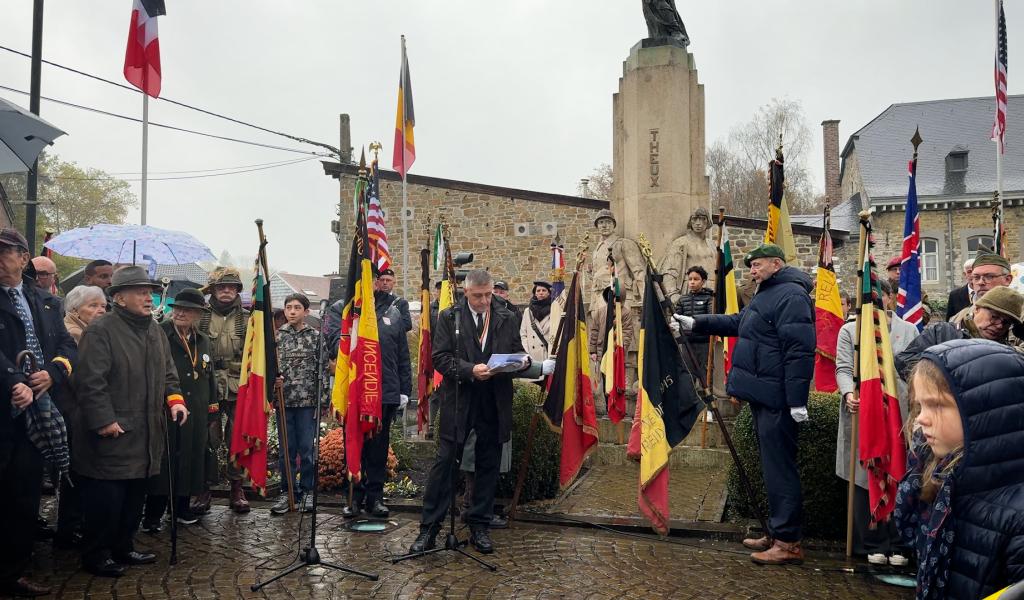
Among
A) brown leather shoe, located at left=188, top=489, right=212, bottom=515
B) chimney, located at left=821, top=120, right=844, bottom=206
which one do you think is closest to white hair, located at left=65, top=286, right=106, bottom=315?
brown leather shoe, located at left=188, top=489, right=212, bottom=515

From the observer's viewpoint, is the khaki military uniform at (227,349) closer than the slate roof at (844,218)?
Yes

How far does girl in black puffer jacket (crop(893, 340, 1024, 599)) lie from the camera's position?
1997 millimetres

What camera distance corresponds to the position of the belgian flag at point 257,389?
6.34 m

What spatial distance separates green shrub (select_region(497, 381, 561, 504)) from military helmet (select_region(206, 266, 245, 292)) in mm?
2883

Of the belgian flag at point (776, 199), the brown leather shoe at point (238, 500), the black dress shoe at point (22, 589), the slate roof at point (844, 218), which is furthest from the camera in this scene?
the slate roof at point (844, 218)

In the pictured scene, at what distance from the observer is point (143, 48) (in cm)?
1014

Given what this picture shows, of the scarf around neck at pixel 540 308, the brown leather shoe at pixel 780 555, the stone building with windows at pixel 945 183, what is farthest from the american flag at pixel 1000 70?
the stone building with windows at pixel 945 183

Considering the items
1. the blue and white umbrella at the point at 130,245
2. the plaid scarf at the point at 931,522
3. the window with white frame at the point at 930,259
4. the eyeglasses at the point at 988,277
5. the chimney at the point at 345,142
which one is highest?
the chimney at the point at 345,142

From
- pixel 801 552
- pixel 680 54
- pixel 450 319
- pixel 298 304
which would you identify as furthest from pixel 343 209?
pixel 801 552

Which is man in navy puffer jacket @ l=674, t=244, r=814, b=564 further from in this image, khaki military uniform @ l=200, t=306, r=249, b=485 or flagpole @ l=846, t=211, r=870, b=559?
khaki military uniform @ l=200, t=306, r=249, b=485

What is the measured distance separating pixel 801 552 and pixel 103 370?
4.90 metres

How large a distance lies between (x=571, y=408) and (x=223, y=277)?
3515 millimetres

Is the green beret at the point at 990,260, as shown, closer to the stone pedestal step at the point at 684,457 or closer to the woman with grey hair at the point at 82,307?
the stone pedestal step at the point at 684,457

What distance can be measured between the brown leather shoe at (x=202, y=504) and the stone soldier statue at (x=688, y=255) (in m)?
6.46
